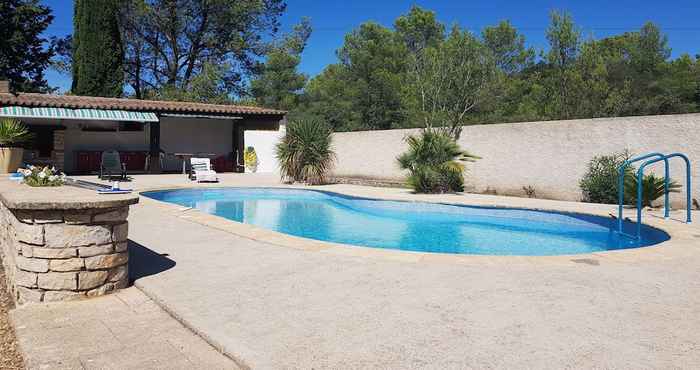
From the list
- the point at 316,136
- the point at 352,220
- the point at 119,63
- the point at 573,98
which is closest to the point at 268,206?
the point at 352,220

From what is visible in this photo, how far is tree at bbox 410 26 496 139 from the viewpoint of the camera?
25144 mm

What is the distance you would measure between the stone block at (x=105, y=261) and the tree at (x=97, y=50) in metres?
25.4

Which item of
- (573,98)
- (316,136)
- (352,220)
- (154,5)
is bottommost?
(352,220)

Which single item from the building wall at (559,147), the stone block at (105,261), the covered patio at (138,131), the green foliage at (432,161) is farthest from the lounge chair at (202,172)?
the stone block at (105,261)

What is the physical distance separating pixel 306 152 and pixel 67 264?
43.4 feet

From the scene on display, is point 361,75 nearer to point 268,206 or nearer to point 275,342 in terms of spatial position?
point 268,206

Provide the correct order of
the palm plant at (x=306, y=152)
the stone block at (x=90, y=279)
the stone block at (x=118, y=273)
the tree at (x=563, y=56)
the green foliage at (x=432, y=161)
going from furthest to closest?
the tree at (x=563, y=56), the palm plant at (x=306, y=152), the green foliage at (x=432, y=161), the stone block at (x=118, y=273), the stone block at (x=90, y=279)

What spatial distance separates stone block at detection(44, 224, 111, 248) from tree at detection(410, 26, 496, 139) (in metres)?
22.0

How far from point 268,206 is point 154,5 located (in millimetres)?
23599

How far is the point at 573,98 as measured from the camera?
20.5 metres

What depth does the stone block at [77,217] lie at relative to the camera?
4148mm

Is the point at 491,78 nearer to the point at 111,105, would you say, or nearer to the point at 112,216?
the point at 111,105

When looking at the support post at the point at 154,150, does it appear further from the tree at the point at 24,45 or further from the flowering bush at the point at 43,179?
the flowering bush at the point at 43,179

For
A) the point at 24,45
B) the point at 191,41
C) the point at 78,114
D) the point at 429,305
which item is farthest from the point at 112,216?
the point at 24,45
